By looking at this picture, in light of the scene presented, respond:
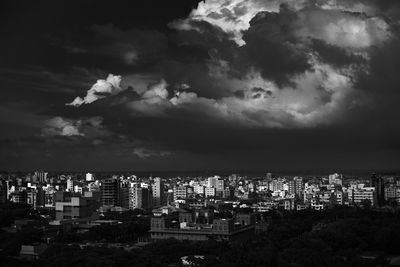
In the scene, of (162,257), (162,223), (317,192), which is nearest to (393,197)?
(317,192)

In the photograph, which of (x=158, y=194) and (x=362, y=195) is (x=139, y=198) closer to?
(x=158, y=194)

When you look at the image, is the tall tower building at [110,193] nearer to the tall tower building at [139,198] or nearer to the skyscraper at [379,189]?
the tall tower building at [139,198]

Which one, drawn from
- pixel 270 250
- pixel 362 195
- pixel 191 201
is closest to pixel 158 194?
pixel 191 201

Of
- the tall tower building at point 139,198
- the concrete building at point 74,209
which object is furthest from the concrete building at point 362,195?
the concrete building at point 74,209

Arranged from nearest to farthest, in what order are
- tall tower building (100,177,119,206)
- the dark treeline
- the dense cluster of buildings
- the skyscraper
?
the dark treeline → the dense cluster of buildings → tall tower building (100,177,119,206) → the skyscraper

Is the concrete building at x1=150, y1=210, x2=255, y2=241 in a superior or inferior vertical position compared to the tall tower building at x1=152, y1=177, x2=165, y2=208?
inferior

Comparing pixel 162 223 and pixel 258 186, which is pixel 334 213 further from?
pixel 258 186

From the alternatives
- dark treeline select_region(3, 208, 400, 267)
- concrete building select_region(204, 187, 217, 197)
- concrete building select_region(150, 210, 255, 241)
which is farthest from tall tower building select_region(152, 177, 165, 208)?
dark treeline select_region(3, 208, 400, 267)

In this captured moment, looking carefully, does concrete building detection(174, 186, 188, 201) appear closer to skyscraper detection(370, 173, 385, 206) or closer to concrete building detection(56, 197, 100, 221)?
skyscraper detection(370, 173, 385, 206)
